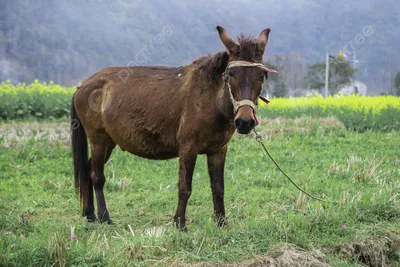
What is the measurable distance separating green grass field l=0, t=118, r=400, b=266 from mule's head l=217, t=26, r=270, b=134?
1.09 meters

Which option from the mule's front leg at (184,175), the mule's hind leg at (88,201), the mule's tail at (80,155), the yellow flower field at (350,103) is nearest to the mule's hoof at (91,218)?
the mule's hind leg at (88,201)

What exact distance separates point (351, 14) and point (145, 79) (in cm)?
18038

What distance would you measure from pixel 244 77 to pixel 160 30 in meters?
113

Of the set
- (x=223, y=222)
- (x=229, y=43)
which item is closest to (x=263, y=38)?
(x=229, y=43)

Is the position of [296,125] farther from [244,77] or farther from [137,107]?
[244,77]

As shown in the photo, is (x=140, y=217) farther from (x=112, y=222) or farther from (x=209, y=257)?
(x=209, y=257)

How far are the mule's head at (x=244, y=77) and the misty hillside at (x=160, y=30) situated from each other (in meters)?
42.8

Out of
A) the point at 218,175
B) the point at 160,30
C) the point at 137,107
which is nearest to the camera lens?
the point at 218,175

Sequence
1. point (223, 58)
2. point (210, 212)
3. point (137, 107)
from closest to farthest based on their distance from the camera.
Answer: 1. point (223, 58)
2. point (137, 107)
3. point (210, 212)

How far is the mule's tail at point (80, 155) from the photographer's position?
6.60 m

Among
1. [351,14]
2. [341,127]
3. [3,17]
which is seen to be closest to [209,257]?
[341,127]

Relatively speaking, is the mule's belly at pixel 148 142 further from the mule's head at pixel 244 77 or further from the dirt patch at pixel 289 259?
the dirt patch at pixel 289 259

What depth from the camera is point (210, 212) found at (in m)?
6.60

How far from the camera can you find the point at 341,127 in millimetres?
13930
